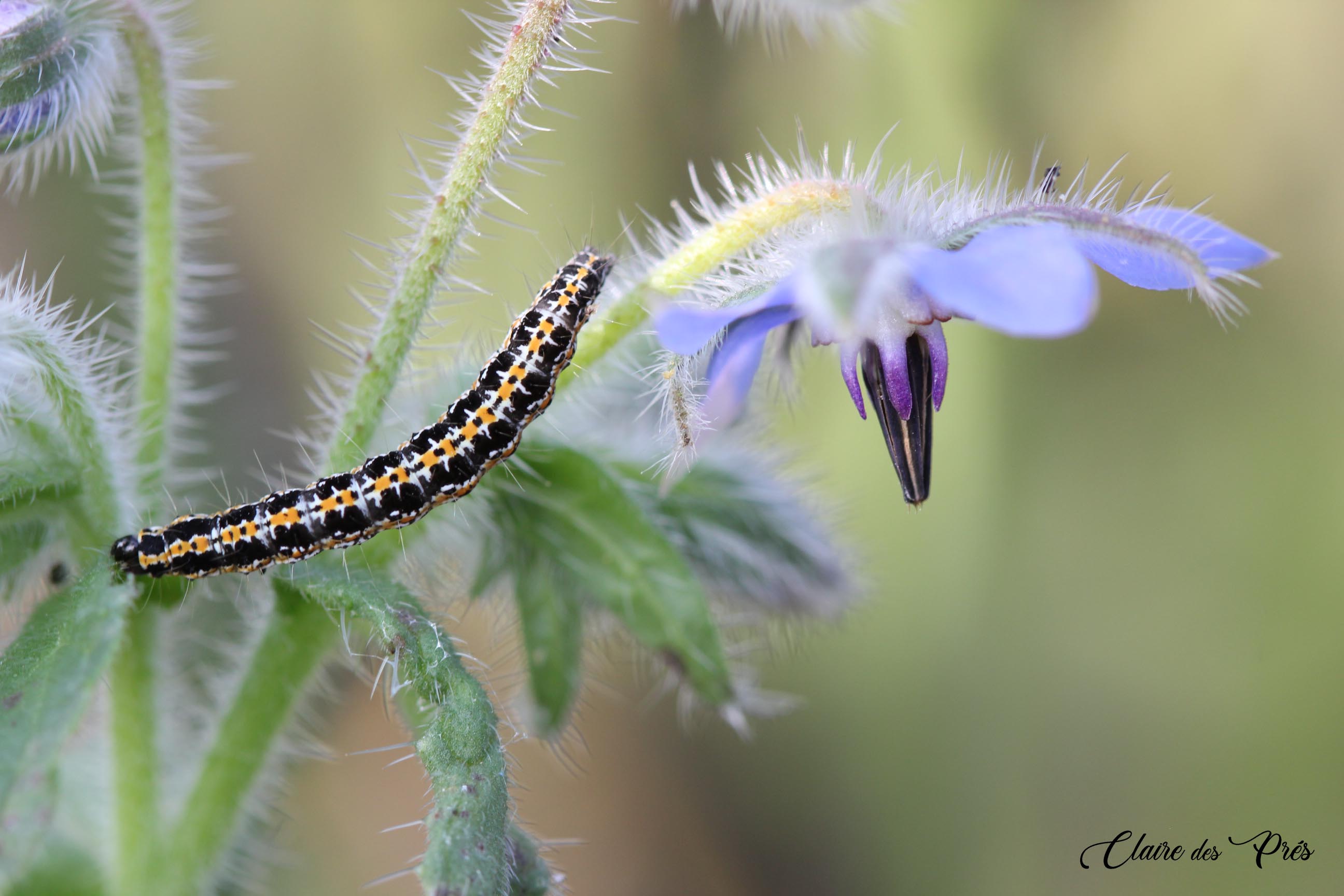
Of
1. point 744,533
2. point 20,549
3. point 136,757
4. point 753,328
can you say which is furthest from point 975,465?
point 20,549

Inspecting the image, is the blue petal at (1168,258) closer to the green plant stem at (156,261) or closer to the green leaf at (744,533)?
the green leaf at (744,533)

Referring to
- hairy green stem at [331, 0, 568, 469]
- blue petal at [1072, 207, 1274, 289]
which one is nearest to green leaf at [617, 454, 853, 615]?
hairy green stem at [331, 0, 568, 469]

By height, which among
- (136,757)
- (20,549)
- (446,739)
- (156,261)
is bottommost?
(446,739)

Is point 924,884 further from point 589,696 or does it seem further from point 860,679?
point 589,696

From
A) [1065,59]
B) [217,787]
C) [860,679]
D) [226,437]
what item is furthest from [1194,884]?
[226,437]

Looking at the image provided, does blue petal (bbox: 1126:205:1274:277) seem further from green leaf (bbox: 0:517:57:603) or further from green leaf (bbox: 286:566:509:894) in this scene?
green leaf (bbox: 0:517:57:603)

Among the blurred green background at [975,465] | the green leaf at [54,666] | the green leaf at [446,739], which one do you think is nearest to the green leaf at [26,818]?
the green leaf at [54,666]

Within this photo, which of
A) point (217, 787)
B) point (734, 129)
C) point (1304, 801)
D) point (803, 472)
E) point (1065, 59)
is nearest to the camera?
point (217, 787)

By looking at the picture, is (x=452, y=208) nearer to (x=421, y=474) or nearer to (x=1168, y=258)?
(x=421, y=474)
